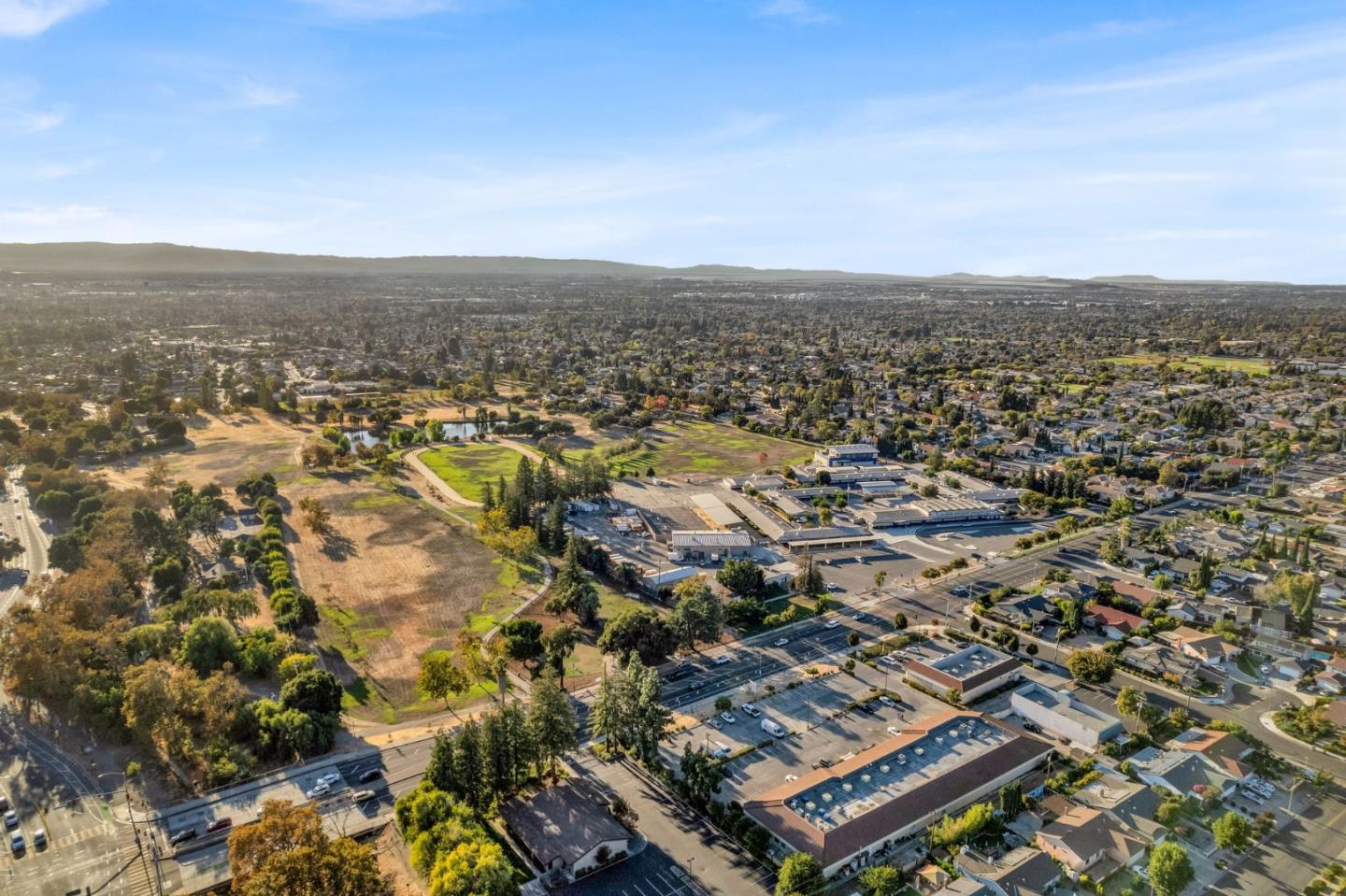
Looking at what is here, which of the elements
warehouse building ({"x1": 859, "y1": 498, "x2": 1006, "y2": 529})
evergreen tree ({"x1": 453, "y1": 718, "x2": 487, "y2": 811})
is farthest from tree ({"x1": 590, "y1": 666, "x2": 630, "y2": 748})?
warehouse building ({"x1": 859, "y1": 498, "x2": 1006, "y2": 529})

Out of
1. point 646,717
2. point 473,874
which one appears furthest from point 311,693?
point 646,717

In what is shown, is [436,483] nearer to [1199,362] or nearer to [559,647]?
[559,647]

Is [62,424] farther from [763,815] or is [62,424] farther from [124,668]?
[763,815]

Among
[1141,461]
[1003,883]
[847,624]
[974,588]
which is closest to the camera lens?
[1003,883]

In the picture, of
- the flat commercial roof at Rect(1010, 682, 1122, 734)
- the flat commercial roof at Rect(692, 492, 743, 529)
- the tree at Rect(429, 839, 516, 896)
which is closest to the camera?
the tree at Rect(429, 839, 516, 896)

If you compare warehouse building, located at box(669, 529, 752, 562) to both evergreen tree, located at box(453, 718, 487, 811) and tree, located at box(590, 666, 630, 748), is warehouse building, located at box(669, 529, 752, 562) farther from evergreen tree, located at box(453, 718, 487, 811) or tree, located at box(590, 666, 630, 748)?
evergreen tree, located at box(453, 718, 487, 811)

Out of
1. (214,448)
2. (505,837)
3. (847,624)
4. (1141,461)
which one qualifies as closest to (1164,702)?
(847,624)
